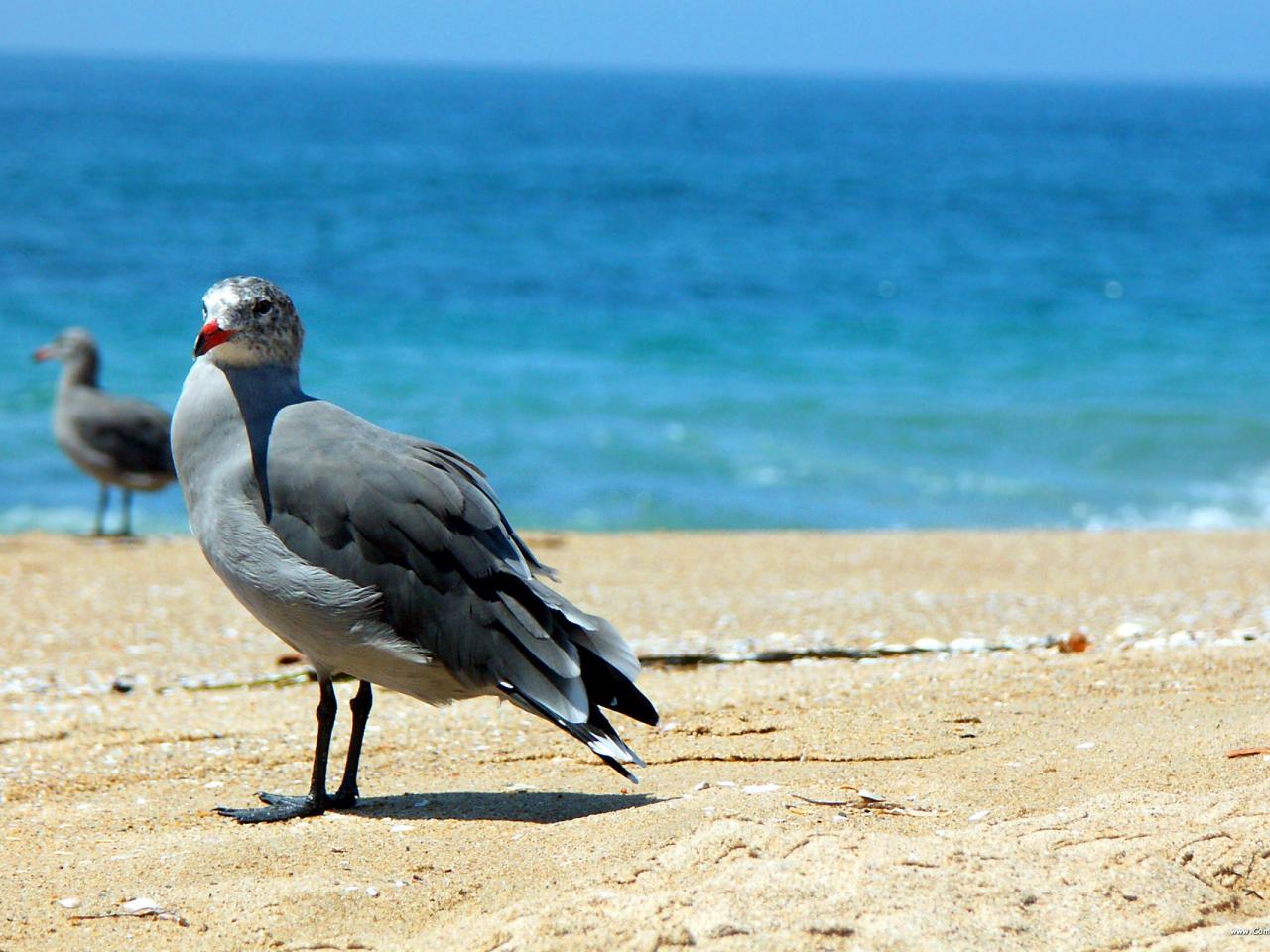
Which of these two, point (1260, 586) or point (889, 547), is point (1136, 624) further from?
point (889, 547)

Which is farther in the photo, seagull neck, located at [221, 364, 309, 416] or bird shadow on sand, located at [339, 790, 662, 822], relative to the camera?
seagull neck, located at [221, 364, 309, 416]

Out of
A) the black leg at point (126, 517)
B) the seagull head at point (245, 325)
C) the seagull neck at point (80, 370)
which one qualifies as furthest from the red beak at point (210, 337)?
the seagull neck at point (80, 370)

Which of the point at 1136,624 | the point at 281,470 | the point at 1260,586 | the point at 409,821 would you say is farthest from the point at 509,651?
the point at 1260,586

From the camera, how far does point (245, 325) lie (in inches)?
180

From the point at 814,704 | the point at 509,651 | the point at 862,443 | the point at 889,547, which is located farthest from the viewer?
the point at 862,443

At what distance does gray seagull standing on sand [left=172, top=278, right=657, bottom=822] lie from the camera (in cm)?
434

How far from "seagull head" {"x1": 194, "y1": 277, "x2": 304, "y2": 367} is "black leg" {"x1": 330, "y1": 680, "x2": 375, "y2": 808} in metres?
1.05

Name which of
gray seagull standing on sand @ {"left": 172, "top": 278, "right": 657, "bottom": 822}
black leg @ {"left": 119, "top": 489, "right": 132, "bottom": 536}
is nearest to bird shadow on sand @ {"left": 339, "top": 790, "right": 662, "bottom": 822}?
gray seagull standing on sand @ {"left": 172, "top": 278, "right": 657, "bottom": 822}

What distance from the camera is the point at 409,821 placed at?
14.4 ft

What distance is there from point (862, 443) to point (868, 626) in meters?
Result: 9.52

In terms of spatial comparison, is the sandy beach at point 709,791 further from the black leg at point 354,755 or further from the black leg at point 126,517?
the black leg at point 126,517

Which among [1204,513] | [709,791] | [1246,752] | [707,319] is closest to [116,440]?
[709,791]

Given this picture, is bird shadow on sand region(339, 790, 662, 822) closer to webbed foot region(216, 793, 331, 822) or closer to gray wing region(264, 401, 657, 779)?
webbed foot region(216, 793, 331, 822)

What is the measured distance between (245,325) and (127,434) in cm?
755
